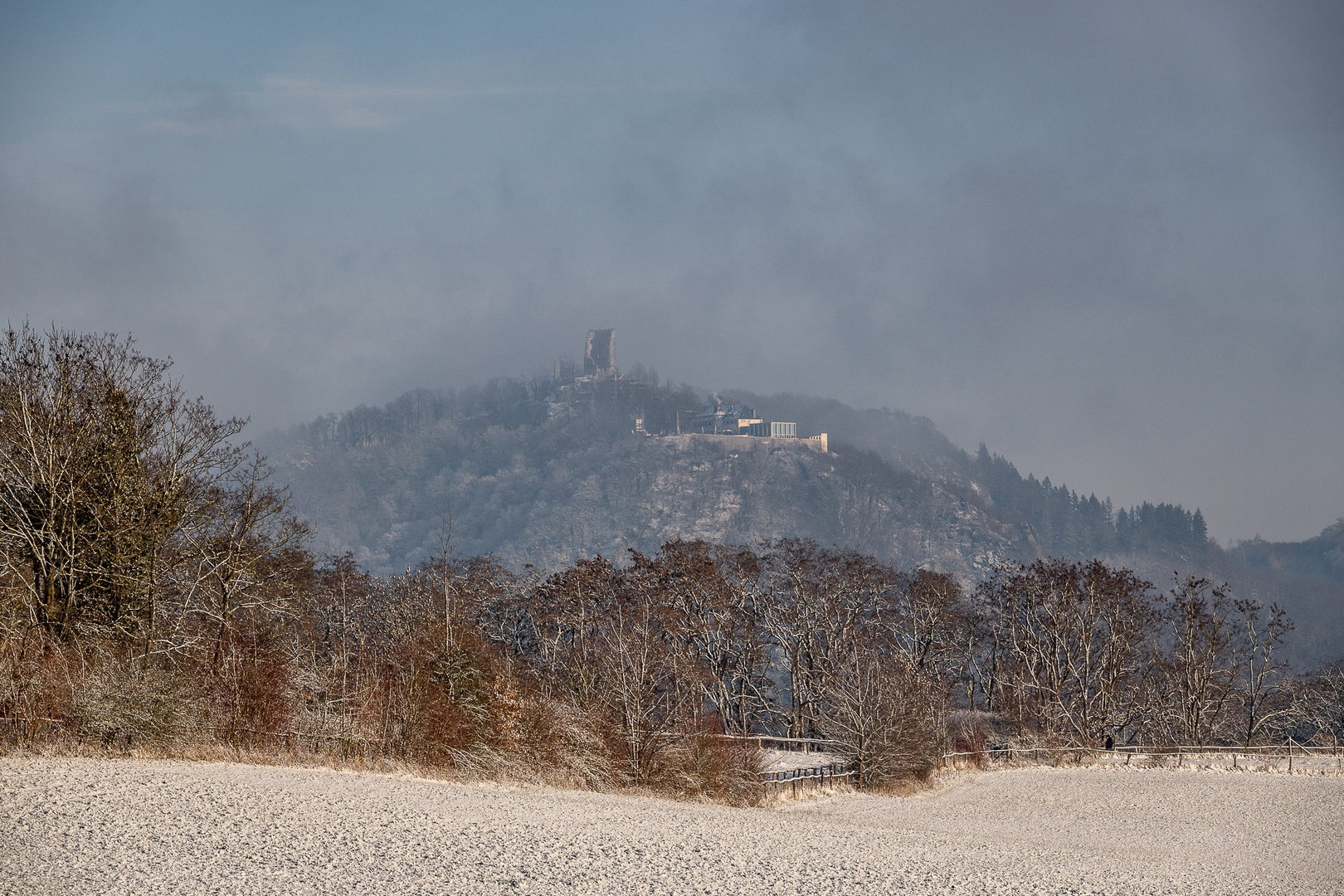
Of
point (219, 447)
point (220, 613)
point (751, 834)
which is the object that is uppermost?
point (219, 447)

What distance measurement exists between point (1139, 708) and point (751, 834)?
4397 centimetres

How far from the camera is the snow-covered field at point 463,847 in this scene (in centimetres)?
958

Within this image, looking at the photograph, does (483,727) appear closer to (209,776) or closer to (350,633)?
(209,776)

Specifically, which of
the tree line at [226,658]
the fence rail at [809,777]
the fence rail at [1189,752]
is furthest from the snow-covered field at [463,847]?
the fence rail at [1189,752]

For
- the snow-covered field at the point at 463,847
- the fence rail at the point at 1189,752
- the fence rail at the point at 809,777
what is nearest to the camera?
the snow-covered field at the point at 463,847

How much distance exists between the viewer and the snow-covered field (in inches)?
377

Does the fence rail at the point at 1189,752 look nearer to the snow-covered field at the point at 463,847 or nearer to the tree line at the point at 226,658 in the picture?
the tree line at the point at 226,658

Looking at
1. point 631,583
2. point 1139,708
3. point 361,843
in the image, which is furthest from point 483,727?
point 1139,708

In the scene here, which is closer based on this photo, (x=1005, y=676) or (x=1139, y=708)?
(x=1139, y=708)

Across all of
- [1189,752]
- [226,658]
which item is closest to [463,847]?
[226,658]

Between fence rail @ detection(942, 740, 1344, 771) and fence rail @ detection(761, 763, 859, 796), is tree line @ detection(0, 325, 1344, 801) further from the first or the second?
fence rail @ detection(942, 740, 1344, 771)

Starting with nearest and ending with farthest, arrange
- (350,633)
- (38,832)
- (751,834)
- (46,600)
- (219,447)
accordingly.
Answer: (38,832)
(751,834)
(46,600)
(219,447)
(350,633)

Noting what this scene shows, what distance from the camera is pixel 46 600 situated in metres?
17.8

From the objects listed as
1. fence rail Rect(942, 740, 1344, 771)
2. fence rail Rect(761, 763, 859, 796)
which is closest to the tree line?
fence rail Rect(761, 763, 859, 796)
